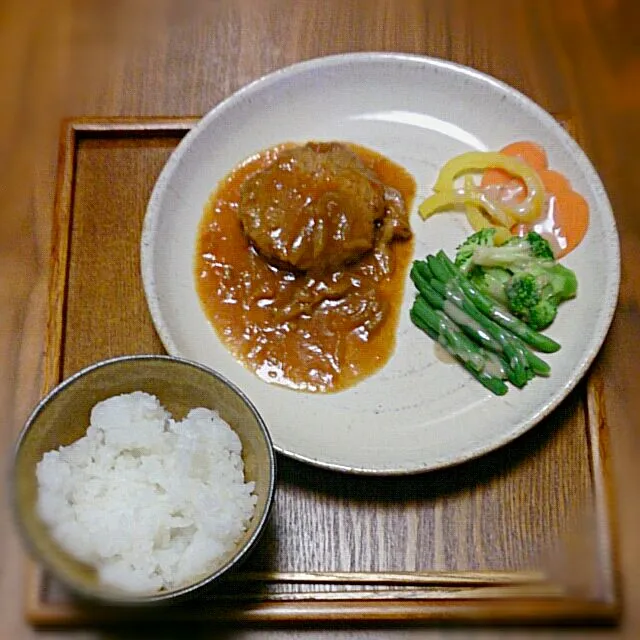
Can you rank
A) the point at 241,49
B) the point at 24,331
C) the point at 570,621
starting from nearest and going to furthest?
1. the point at 570,621
2. the point at 24,331
3. the point at 241,49

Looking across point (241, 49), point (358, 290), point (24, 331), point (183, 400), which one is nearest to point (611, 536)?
point (358, 290)

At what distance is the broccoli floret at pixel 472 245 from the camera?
277 cm

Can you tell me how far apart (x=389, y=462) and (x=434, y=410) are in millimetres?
295

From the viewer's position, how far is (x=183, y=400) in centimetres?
230

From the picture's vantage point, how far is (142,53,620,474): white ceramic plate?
98.0 inches

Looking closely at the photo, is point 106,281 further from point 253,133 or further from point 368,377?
point 368,377

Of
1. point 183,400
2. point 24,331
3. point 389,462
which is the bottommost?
point 389,462

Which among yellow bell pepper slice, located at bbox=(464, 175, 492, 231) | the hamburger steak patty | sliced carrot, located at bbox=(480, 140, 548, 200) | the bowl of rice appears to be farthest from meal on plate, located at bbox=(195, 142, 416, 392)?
the bowl of rice

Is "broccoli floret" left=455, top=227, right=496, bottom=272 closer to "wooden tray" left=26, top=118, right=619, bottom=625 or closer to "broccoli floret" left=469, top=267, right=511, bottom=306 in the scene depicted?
"broccoli floret" left=469, top=267, right=511, bottom=306

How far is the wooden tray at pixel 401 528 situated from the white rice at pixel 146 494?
0.70ft

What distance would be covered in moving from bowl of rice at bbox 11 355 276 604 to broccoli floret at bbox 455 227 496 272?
1.06 m

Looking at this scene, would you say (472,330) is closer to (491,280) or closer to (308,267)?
(491,280)

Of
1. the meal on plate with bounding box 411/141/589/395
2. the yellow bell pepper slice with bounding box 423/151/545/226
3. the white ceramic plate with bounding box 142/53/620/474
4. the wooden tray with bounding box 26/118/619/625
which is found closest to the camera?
the wooden tray with bounding box 26/118/619/625

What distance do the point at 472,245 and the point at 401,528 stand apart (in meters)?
1.07
